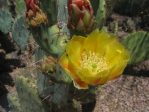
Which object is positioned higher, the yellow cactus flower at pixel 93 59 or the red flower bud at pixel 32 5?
the red flower bud at pixel 32 5

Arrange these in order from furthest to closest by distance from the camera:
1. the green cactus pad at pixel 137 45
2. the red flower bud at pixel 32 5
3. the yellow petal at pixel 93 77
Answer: the green cactus pad at pixel 137 45
the red flower bud at pixel 32 5
the yellow petal at pixel 93 77

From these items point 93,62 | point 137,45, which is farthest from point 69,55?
point 137,45

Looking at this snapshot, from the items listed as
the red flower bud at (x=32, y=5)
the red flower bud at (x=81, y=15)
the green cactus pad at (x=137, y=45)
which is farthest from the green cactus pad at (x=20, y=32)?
the red flower bud at (x=81, y=15)

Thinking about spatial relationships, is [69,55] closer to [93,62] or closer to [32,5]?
[93,62]

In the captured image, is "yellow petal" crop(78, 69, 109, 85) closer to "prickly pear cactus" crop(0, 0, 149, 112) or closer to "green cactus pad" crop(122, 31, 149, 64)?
"prickly pear cactus" crop(0, 0, 149, 112)

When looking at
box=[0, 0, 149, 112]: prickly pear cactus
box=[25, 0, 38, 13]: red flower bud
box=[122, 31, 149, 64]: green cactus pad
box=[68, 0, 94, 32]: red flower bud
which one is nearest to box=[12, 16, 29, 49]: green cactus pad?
box=[0, 0, 149, 112]: prickly pear cactus

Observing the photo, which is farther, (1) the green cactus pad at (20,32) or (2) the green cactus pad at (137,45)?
(1) the green cactus pad at (20,32)

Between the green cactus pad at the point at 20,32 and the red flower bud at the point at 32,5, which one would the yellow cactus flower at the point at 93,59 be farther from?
A: the green cactus pad at the point at 20,32

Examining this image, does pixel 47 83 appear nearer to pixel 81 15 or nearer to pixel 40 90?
pixel 40 90

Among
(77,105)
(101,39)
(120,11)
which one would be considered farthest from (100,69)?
(120,11)
